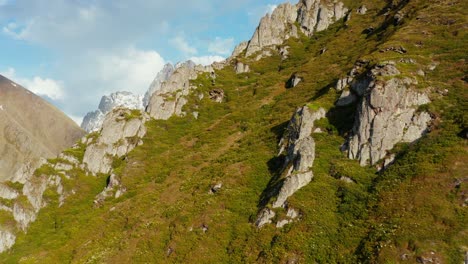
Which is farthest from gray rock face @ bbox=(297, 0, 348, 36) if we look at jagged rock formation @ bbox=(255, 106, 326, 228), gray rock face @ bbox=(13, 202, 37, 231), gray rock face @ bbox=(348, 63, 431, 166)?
gray rock face @ bbox=(13, 202, 37, 231)

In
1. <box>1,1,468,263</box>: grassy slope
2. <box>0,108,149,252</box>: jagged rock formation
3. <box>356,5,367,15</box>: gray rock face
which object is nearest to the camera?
<box>1,1,468,263</box>: grassy slope

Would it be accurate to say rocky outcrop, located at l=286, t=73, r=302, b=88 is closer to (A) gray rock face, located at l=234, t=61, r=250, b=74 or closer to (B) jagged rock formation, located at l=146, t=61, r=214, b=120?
(A) gray rock face, located at l=234, t=61, r=250, b=74

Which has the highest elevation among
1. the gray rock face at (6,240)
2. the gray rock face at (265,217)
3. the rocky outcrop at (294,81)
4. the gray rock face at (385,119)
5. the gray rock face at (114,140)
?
the gray rock face at (114,140)

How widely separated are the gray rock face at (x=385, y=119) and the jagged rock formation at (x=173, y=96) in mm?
61398

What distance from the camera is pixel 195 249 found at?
40.2 m

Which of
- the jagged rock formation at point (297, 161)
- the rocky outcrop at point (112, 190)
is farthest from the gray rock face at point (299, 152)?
the rocky outcrop at point (112, 190)

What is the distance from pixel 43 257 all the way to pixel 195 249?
1026 inches

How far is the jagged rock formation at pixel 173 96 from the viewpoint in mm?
95438

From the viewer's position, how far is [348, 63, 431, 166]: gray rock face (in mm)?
42812

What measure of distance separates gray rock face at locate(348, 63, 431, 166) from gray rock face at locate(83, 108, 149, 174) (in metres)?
54.7

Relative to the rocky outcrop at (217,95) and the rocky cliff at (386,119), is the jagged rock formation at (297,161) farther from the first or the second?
the rocky outcrop at (217,95)

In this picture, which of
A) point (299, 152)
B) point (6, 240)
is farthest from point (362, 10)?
point (6, 240)

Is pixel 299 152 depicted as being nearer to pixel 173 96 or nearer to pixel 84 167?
pixel 84 167

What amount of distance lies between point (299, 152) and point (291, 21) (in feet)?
424
